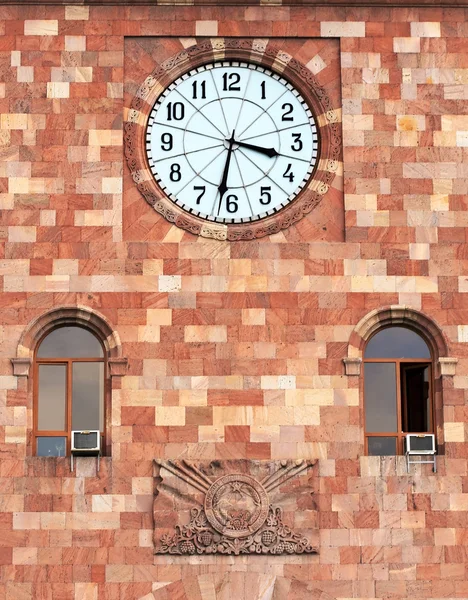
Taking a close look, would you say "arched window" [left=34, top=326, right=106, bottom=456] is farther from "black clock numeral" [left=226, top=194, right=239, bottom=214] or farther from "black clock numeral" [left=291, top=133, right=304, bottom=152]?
"black clock numeral" [left=291, top=133, right=304, bottom=152]

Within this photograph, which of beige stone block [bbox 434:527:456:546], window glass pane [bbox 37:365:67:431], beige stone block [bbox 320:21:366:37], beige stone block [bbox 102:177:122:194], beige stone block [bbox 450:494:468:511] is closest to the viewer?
beige stone block [bbox 434:527:456:546]

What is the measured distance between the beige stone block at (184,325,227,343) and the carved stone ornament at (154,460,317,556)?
6.26ft

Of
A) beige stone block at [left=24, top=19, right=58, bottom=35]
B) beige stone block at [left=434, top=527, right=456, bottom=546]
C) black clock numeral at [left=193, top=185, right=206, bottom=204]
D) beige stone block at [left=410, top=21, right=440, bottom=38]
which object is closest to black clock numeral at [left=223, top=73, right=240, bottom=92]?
black clock numeral at [left=193, top=185, right=206, bottom=204]

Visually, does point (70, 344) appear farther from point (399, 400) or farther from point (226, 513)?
point (399, 400)

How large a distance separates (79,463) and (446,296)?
6251mm

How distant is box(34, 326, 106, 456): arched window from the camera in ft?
99.1

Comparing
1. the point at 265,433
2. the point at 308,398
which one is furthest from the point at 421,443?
the point at 265,433

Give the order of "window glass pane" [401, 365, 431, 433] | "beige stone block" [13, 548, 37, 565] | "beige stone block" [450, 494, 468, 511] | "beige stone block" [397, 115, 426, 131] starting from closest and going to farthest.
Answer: "beige stone block" [13, 548, 37, 565] < "beige stone block" [450, 494, 468, 511] < "window glass pane" [401, 365, 431, 433] < "beige stone block" [397, 115, 426, 131]

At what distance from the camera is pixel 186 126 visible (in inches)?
1225

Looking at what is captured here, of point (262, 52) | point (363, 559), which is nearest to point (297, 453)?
A: point (363, 559)

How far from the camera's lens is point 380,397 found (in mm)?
30531

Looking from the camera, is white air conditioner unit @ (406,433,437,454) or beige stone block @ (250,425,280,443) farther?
white air conditioner unit @ (406,433,437,454)

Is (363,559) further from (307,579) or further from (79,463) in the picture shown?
(79,463)

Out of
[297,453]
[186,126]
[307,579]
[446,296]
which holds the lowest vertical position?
[307,579]
